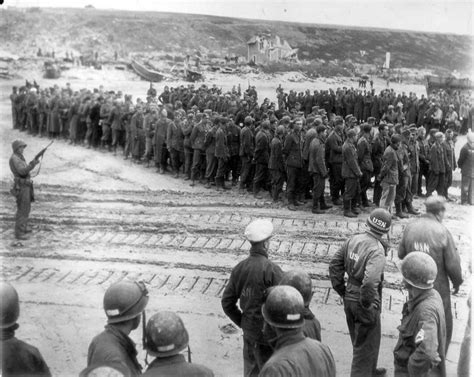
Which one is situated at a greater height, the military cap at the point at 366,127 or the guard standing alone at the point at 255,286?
the military cap at the point at 366,127

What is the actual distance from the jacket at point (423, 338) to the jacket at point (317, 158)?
619 cm

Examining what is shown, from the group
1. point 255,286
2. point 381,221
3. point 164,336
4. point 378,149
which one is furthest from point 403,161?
point 164,336

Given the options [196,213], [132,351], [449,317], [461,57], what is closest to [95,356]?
[132,351]

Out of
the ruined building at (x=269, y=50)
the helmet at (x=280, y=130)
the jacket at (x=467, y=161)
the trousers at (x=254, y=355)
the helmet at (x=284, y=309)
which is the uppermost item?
the ruined building at (x=269, y=50)

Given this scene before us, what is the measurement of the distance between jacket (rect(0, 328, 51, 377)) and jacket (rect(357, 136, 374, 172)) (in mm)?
8001

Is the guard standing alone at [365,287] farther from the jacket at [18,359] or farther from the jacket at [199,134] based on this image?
the jacket at [199,134]

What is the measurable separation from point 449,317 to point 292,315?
2588 mm

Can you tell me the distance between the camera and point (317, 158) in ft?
33.4

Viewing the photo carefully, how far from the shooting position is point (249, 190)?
39.5 ft

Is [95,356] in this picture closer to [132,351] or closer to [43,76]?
[132,351]

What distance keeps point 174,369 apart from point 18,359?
103cm

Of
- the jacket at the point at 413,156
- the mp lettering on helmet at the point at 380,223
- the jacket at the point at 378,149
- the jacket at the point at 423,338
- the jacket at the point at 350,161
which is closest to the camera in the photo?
the jacket at the point at 423,338

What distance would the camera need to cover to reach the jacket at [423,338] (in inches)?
147

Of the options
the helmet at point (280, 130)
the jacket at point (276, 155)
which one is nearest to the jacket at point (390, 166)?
the jacket at point (276, 155)
